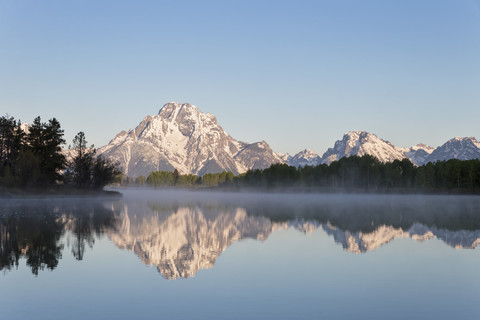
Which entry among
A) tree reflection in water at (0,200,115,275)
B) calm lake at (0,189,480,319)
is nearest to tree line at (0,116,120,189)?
tree reflection in water at (0,200,115,275)

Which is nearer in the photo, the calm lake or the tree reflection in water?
the calm lake

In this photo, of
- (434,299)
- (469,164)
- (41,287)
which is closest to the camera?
(434,299)

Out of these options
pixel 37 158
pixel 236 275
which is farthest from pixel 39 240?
pixel 37 158

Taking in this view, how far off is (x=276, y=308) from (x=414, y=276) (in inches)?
388

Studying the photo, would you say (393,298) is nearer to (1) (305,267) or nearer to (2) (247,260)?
(1) (305,267)

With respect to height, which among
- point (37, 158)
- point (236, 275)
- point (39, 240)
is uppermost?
point (37, 158)

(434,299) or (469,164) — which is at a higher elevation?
(469,164)

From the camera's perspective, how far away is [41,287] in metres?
20.5

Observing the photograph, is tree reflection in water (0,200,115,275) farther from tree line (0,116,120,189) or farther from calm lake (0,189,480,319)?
tree line (0,116,120,189)

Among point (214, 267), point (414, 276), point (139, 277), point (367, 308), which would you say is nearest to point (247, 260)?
point (214, 267)

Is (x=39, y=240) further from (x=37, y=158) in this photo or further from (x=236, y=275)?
(x=37, y=158)

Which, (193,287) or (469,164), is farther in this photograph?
(469,164)

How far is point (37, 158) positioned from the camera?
11300 centimetres

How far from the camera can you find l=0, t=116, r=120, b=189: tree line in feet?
359
